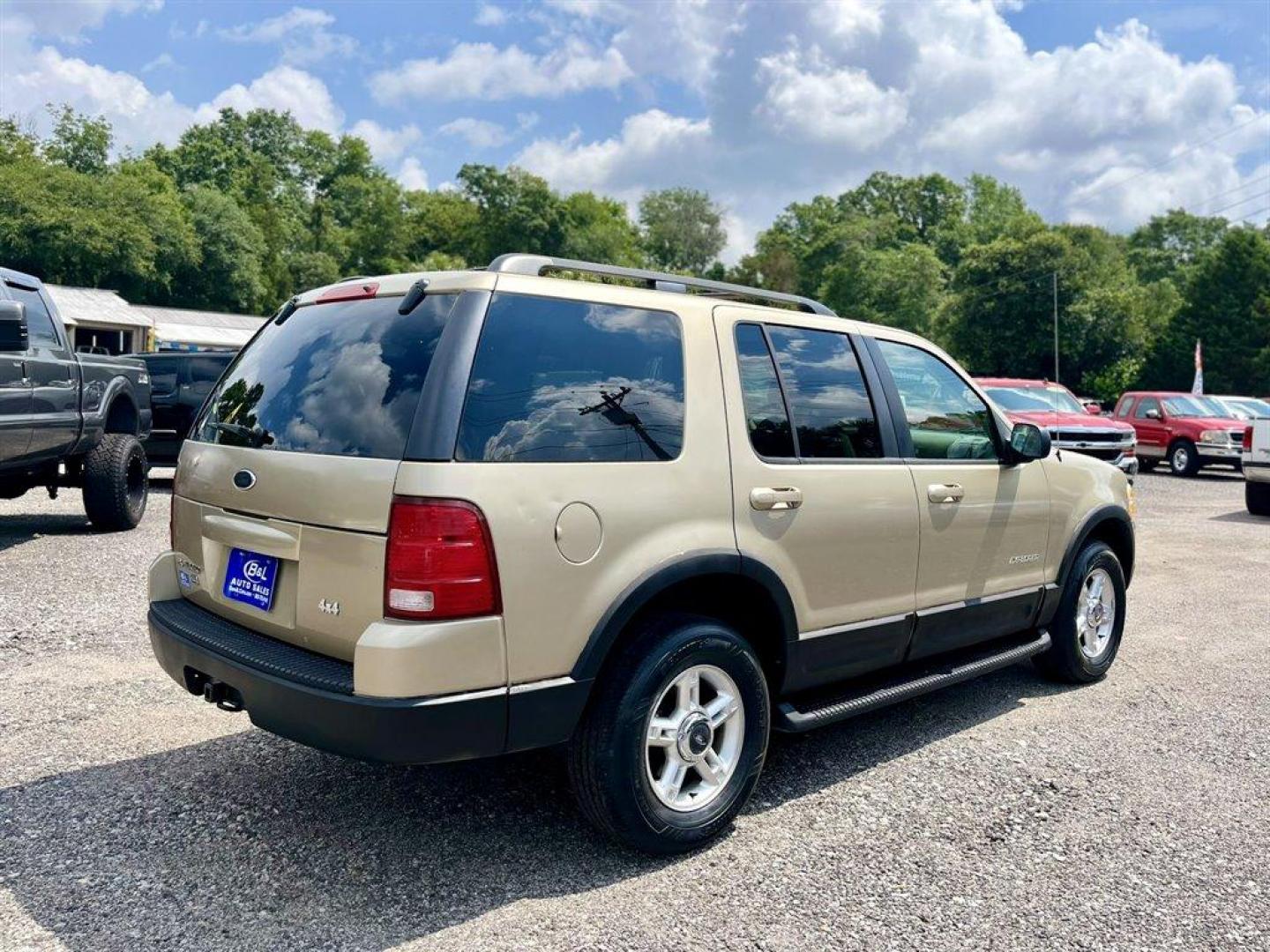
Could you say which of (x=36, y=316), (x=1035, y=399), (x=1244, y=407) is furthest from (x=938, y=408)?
(x=1244, y=407)

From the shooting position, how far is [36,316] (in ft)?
26.8

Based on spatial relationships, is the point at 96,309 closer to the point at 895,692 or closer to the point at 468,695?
the point at 895,692

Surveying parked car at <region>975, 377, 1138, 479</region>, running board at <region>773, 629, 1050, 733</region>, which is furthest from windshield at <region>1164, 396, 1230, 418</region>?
running board at <region>773, 629, 1050, 733</region>

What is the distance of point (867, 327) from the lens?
434 centimetres

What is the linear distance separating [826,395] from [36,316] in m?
7.08

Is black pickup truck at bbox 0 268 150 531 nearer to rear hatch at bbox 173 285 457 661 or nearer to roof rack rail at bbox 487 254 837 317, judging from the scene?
rear hatch at bbox 173 285 457 661

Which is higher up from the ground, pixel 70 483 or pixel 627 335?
pixel 627 335

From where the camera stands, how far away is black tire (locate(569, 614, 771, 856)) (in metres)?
3.09

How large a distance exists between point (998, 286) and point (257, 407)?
53.5m

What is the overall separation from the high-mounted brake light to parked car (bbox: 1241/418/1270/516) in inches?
531

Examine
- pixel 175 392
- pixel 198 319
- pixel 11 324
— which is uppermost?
pixel 198 319

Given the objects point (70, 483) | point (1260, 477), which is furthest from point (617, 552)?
point (1260, 477)

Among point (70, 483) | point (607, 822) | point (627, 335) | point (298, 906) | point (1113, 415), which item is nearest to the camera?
point (298, 906)

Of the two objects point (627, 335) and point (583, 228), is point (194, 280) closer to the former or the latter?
point (583, 228)
